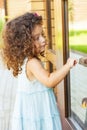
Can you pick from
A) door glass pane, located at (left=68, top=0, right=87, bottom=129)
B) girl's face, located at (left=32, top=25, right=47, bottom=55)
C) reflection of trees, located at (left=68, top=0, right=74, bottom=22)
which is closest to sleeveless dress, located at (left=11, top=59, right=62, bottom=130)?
girl's face, located at (left=32, top=25, right=47, bottom=55)

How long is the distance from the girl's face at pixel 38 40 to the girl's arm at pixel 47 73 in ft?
0.23

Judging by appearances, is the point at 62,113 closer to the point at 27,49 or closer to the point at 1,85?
the point at 27,49

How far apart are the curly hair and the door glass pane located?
482 millimetres

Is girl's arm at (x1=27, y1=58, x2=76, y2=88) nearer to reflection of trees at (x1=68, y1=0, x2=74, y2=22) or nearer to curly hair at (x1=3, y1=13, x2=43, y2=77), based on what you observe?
curly hair at (x1=3, y1=13, x2=43, y2=77)

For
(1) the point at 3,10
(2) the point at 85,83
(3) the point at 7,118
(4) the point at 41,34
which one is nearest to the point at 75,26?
(2) the point at 85,83

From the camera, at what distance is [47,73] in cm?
264

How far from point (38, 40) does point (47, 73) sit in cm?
23

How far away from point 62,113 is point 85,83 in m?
0.76

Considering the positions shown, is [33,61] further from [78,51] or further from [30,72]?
[78,51]

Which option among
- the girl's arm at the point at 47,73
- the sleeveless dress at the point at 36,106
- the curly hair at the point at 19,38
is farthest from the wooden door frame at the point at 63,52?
the girl's arm at the point at 47,73

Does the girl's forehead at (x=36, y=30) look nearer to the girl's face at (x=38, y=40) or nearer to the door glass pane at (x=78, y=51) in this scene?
the girl's face at (x=38, y=40)

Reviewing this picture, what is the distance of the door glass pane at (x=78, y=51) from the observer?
316 cm

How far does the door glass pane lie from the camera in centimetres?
316

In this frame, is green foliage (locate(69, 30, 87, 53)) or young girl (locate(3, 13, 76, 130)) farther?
green foliage (locate(69, 30, 87, 53))
